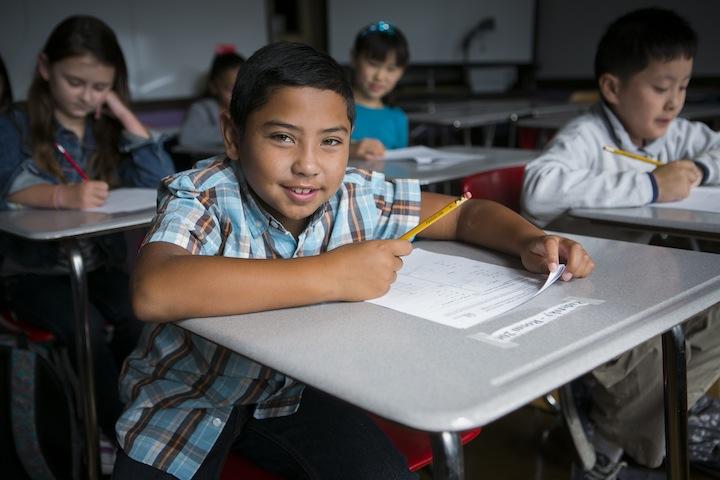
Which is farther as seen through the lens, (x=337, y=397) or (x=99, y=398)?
(x=99, y=398)

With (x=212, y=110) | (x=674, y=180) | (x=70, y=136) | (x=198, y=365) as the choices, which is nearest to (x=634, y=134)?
(x=674, y=180)

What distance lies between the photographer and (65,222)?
147cm

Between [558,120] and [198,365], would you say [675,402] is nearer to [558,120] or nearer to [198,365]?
[198,365]

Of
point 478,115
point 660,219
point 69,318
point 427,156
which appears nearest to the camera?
point 660,219

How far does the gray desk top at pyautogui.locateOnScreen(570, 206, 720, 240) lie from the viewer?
1.17 m

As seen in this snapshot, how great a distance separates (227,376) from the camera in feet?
3.08

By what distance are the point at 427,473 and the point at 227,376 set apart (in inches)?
35.2

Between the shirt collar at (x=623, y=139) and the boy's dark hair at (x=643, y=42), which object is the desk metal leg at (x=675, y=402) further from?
the boy's dark hair at (x=643, y=42)

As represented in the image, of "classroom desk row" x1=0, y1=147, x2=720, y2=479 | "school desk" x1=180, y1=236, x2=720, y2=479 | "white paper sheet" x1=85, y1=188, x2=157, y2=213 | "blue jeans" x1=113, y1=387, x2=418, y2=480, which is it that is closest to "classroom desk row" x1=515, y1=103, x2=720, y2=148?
"white paper sheet" x1=85, y1=188, x2=157, y2=213

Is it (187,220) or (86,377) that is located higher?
(187,220)

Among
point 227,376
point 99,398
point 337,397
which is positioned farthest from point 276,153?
point 99,398

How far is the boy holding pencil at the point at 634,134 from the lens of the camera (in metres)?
1.44

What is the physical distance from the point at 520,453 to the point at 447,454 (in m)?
1.24

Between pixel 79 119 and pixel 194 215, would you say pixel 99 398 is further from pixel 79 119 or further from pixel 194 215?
pixel 194 215
